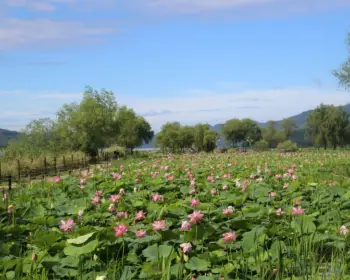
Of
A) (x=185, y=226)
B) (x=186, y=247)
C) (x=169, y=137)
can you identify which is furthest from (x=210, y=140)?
(x=186, y=247)

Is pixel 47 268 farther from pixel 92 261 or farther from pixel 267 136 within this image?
pixel 267 136

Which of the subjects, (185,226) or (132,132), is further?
(132,132)

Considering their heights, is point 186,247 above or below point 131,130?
below

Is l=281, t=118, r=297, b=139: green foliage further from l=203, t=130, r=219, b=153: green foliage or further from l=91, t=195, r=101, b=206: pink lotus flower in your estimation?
l=91, t=195, r=101, b=206: pink lotus flower

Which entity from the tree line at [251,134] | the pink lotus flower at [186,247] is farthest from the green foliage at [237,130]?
the pink lotus flower at [186,247]

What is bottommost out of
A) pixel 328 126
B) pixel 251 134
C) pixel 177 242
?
pixel 177 242

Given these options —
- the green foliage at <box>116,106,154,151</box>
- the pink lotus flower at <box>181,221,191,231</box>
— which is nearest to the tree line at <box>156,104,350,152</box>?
the green foliage at <box>116,106,154,151</box>

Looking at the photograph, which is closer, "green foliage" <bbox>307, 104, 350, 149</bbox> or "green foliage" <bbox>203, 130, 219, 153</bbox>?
"green foliage" <bbox>307, 104, 350, 149</bbox>

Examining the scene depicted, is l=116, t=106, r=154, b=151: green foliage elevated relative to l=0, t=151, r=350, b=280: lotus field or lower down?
elevated

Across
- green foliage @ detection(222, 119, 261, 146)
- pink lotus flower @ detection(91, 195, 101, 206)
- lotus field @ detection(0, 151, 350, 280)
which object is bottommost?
lotus field @ detection(0, 151, 350, 280)

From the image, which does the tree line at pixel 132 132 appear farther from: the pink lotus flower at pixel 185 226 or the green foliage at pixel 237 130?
the pink lotus flower at pixel 185 226

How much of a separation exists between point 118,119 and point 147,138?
140 ft

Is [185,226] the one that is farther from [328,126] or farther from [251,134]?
[251,134]

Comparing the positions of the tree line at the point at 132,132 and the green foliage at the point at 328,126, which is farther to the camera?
the green foliage at the point at 328,126
